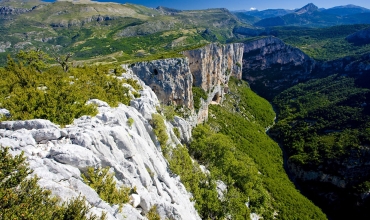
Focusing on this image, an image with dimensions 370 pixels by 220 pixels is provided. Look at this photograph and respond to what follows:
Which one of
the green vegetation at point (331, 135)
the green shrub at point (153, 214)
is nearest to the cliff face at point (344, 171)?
the green vegetation at point (331, 135)

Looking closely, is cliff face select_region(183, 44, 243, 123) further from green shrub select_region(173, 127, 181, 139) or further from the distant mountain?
the distant mountain

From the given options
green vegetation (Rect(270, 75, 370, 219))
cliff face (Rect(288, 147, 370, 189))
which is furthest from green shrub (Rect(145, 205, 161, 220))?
cliff face (Rect(288, 147, 370, 189))

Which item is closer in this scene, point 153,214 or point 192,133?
point 153,214

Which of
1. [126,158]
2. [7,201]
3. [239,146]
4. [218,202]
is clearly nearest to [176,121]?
[218,202]

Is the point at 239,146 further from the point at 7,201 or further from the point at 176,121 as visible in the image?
the point at 7,201

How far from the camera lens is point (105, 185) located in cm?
1741

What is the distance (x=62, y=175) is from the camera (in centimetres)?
1605

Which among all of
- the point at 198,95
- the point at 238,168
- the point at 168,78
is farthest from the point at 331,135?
the point at 168,78

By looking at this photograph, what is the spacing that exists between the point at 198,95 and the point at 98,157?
65244 millimetres

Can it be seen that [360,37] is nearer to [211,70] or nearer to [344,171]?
[344,171]

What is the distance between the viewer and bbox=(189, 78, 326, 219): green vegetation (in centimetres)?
4716

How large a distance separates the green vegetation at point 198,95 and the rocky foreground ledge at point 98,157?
5080 centimetres

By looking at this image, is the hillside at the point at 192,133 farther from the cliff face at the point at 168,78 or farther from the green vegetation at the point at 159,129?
the cliff face at the point at 168,78

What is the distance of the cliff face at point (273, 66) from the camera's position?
156 m
